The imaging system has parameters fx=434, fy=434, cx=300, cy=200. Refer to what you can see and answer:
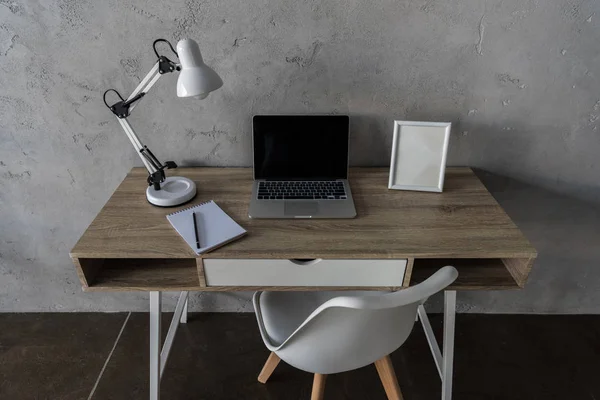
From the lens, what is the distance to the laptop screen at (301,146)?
128cm

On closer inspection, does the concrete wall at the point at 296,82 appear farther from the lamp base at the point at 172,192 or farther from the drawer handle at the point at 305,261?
the drawer handle at the point at 305,261

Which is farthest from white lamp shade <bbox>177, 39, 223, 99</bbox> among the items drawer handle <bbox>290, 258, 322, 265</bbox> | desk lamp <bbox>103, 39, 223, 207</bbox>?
drawer handle <bbox>290, 258, 322, 265</bbox>

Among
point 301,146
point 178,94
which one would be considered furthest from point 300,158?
point 178,94

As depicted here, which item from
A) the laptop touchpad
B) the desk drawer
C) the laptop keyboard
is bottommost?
the desk drawer

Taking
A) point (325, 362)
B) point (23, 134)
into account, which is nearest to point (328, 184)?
point (325, 362)

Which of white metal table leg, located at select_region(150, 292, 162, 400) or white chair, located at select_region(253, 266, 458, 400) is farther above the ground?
white chair, located at select_region(253, 266, 458, 400)

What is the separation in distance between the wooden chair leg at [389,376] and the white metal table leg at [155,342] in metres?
0.65

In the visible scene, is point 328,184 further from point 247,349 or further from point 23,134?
point 23,134

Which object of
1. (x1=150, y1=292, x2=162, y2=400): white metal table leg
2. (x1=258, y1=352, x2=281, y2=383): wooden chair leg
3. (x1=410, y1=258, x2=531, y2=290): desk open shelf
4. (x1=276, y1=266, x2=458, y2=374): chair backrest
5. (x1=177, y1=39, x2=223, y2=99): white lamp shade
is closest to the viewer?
(x1=276, y1=266, x2=458, y2=374): chair backrest

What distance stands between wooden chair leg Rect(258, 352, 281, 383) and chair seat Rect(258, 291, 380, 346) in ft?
0.89

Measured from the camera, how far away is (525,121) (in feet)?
4.49

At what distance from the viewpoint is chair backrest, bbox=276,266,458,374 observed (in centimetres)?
81

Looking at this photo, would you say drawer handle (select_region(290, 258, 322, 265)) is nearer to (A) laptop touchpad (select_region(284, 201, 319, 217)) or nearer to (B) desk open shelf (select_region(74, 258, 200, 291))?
(A) laptop touchpad (select_region(284, 201, 319, 217))

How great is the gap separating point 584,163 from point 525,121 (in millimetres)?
276
